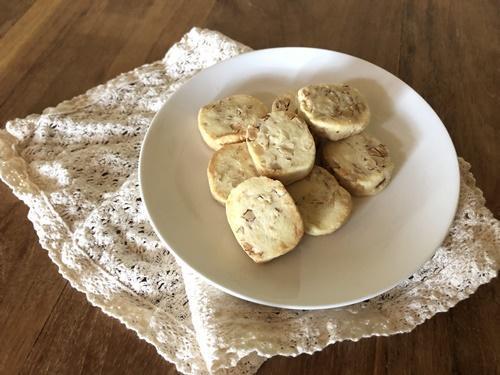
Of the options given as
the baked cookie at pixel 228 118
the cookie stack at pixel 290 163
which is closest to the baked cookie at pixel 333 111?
the cookie stack at pixel 290 163

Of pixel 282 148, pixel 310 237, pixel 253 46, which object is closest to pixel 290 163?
pixel 282 148

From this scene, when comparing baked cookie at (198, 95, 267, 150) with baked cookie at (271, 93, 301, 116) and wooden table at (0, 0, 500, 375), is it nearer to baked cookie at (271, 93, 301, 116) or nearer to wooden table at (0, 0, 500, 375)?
baked cookie at (271, 93, 301, 116)

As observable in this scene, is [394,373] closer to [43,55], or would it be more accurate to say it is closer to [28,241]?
[28,241]

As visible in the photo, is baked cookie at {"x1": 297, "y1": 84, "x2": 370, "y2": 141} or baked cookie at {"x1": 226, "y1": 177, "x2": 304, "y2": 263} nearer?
baked cookie at {"x1": 226, "y1": 177, "x2": 304, "y2": 263}

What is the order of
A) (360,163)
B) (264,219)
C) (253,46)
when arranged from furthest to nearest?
(253,46) → (360,163) → (264,219)

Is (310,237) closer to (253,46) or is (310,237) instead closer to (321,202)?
(321,202)

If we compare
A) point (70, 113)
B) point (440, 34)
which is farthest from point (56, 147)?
point (440, 34)

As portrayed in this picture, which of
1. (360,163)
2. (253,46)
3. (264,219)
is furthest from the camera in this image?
(253,46)

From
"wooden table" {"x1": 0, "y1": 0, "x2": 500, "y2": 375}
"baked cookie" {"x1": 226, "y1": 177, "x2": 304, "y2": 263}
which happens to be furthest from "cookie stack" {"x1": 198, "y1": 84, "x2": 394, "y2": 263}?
"wooden table" {"x1": 0, "y1": 0, "x2": 500, "y2": 375}
